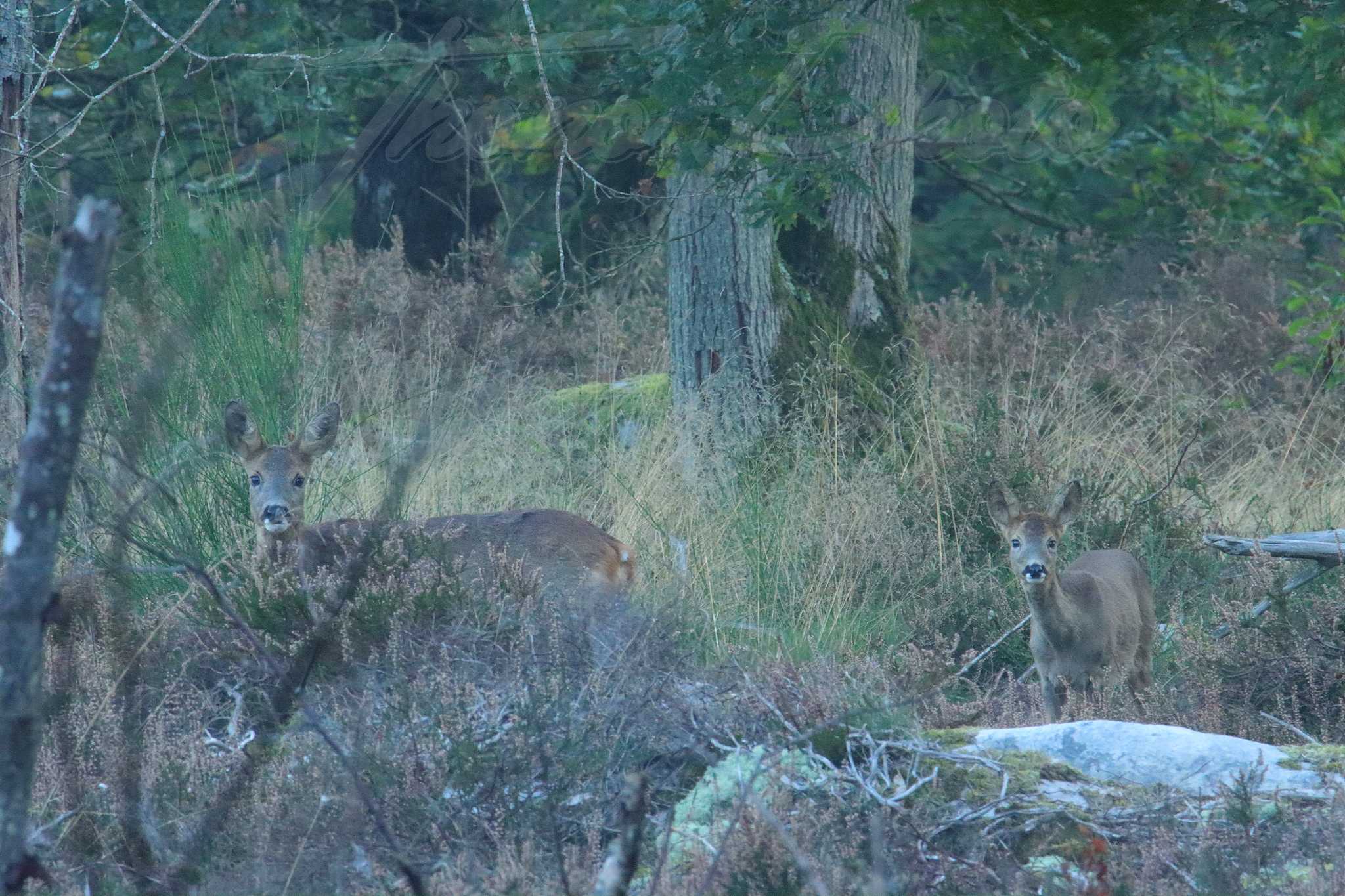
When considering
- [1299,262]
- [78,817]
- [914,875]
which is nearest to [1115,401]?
[1299,262]

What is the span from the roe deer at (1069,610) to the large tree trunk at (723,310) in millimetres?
2752

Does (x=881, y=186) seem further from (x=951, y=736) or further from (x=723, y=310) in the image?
(x=951, y=736)

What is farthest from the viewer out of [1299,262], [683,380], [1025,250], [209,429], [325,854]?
[1025,250]

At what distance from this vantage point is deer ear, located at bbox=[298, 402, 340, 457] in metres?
6.95

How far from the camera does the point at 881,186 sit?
394 inches

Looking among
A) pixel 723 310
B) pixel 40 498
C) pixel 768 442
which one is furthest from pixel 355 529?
pixel 40 498

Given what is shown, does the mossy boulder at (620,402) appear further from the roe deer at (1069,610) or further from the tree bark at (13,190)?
the tree bark at (13,190)

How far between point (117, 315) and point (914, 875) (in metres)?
5.32

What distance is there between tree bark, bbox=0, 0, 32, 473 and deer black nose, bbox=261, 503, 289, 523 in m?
1.03

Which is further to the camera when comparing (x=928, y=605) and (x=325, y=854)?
(x=928, y=605)

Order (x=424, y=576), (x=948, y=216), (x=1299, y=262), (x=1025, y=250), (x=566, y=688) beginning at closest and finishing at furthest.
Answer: (x=566, y=688)
(x=424, y=576)
(x=1299, y=262)
(x=1025, y=250)
(x=948, y=216)

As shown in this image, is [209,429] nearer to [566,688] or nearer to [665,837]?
[566,688]

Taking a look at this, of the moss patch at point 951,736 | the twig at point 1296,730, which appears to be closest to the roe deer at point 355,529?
the moss patch at point 951,736

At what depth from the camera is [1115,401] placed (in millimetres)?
9820
